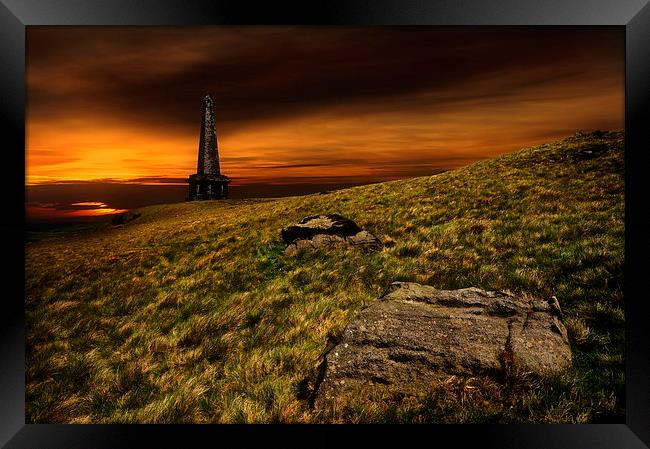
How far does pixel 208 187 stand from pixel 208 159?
27.9 inches

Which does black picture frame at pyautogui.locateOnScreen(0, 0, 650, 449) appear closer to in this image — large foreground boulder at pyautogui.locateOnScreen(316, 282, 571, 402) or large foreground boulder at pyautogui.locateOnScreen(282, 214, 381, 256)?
large foreground boulder at pyautogui.locateOnScreen(316, 282, 571, 402)

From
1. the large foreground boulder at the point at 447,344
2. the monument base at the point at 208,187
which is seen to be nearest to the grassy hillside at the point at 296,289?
the large foreground boulder at the point at 447,344

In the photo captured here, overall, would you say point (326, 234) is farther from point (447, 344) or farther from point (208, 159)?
point (447, 344)

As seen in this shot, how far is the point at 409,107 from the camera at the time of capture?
6.37m

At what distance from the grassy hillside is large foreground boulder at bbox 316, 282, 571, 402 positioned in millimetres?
213

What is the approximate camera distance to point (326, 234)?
291 inches

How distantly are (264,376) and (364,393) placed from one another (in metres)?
1.40

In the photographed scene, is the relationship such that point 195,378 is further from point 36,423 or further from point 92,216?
point 92,216

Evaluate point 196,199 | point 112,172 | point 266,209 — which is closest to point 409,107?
point 266,209
